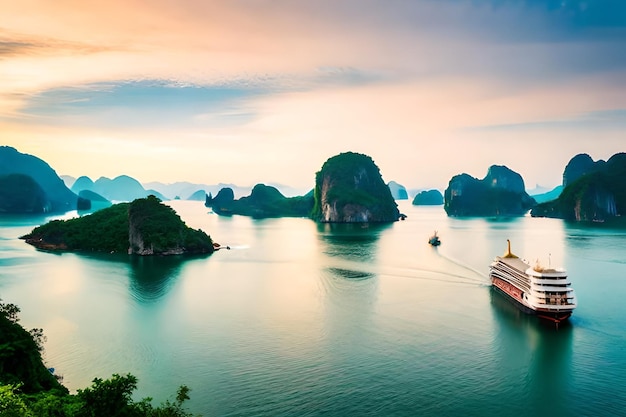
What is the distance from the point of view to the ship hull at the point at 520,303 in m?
45.2

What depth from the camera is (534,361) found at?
36906 millimetres

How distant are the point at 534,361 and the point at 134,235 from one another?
295ft

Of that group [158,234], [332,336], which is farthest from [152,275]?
[332,336]

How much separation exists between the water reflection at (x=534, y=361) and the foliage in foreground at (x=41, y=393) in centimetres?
2331

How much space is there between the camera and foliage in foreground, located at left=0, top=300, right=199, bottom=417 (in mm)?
18297

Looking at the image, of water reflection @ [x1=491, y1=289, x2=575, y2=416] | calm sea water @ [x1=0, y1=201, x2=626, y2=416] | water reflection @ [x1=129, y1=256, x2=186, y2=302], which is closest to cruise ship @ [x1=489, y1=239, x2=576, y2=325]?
water reflection @ [x1=491, y1=289, x2=575, y2=416]

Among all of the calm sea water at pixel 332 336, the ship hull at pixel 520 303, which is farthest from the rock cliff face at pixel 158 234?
the ship hull at pixel 520 303

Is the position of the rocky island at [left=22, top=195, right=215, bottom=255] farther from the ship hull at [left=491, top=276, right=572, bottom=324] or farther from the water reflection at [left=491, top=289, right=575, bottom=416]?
the water reflection at [left=491, top=289, right=575, bottom=416]

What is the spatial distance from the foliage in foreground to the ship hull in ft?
126

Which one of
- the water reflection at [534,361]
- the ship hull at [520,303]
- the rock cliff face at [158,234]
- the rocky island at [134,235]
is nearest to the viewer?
the water reflection at [534,361]

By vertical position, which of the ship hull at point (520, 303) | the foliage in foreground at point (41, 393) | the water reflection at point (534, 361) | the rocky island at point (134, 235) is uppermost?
the rocky island at point (134, 235)

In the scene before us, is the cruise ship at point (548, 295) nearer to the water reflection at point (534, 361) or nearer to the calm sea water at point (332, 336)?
the water reflection at point (534, 361)

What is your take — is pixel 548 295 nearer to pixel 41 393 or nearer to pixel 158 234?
pixel 41 393

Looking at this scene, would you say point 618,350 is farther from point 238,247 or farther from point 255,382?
point 238,247
